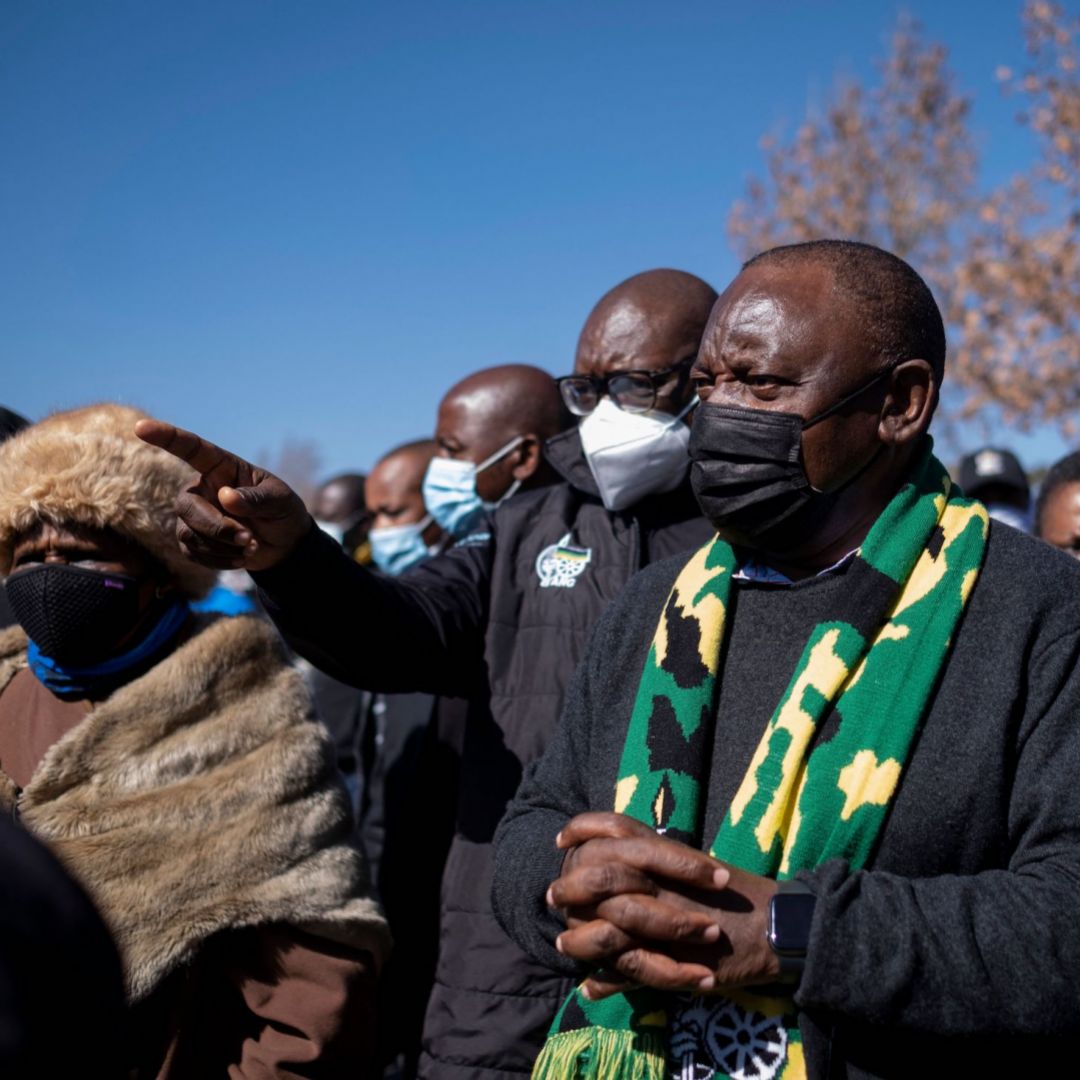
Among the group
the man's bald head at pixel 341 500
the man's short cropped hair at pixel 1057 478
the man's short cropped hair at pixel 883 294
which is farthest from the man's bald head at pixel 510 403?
the man's bald head at pixel 341 500

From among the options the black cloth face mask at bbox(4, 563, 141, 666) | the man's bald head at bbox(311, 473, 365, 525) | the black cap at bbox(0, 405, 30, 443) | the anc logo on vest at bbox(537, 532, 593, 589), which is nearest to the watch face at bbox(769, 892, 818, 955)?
the anc logo on vest at bbox(537, 532, 593, 589)

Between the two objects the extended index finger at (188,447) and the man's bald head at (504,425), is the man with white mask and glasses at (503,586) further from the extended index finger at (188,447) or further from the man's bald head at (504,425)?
the man's bald head at (504,425)

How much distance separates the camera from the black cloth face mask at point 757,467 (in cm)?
220

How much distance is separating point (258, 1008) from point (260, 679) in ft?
2.28

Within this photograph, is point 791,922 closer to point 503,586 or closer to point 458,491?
point 503,586

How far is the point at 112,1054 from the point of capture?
903mm

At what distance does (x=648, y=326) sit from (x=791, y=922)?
2.00 meters

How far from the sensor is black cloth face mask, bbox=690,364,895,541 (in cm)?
220

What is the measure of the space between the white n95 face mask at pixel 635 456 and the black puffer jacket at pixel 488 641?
57 mm

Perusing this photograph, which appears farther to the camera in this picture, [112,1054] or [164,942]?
[164,942]

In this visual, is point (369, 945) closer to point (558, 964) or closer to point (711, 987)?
point (558, 964)

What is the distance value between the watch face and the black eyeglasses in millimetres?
1763

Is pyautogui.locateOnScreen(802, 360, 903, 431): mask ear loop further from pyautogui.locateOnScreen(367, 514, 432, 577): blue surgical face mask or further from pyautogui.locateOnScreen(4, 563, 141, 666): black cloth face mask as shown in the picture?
pyautogui.locateOnScreen(367, 514, 432, 577): blue surgical face mask

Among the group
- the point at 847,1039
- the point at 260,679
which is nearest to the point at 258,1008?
the point at 260,679
